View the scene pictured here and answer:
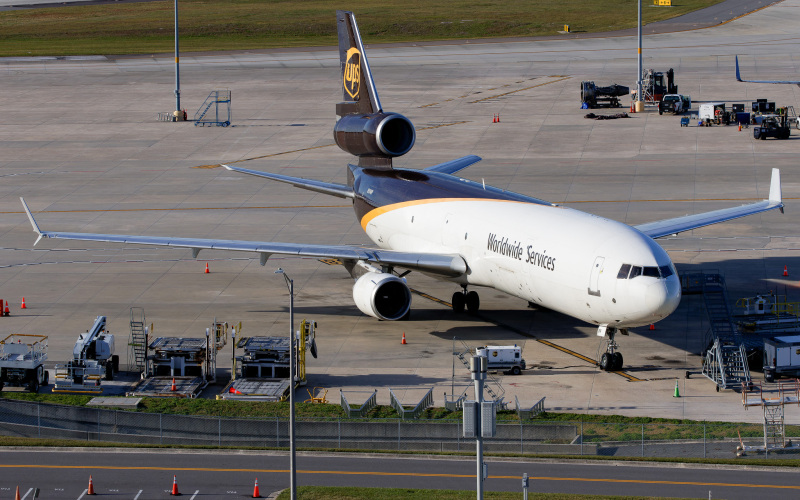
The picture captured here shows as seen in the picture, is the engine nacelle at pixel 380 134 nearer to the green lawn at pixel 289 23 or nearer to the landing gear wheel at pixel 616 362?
the landing gear wheel at pixel 616 362

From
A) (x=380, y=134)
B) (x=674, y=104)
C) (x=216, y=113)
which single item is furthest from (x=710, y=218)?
(x=216, y=113)

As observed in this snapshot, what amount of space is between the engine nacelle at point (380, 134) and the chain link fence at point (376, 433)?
19087 mm

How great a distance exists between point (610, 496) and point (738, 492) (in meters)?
3.78

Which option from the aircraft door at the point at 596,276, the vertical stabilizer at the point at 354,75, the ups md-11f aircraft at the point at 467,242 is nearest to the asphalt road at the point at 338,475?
the ups md-11f aircraft at the point at 467,242

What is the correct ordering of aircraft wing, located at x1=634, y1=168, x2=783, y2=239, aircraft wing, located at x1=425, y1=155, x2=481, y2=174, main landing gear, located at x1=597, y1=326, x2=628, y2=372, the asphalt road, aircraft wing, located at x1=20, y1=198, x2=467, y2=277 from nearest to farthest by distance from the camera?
the asphalt road → main landing gear, located at x1=597, y1=326, x2=628, y2=372 → aircraft wing, located at x1=20, y1=198, x2=467, y2=277 → aircraft wing, located at x1=634, y1=168, x2=783, y2=239 → aircraft wing, located at x1=425, y1=155, x2=481, y2=174

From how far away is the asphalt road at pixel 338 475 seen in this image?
3381cm

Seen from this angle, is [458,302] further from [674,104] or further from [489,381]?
[674,104]

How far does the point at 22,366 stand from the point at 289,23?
Answer: 13443 cm

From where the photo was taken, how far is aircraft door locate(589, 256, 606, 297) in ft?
138

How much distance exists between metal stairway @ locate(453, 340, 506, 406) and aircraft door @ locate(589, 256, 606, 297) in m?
4.76

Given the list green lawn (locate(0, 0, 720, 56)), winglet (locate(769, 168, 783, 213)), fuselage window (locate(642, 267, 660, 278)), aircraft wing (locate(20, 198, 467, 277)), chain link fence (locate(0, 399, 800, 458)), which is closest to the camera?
chain link fence (locate(0, 399, 800, 458))

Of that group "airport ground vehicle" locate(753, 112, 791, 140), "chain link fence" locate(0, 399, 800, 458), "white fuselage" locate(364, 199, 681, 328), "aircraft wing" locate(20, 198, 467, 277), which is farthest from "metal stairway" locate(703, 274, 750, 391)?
"airport ground vehicle" locate(753, 112, 791, 140)

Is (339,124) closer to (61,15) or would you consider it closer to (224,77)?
(224,77)

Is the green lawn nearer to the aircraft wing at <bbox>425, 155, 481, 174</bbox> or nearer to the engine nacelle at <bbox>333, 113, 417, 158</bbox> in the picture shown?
the aircraft wing at <bbox>425, 155, 481, 174</bbox>
